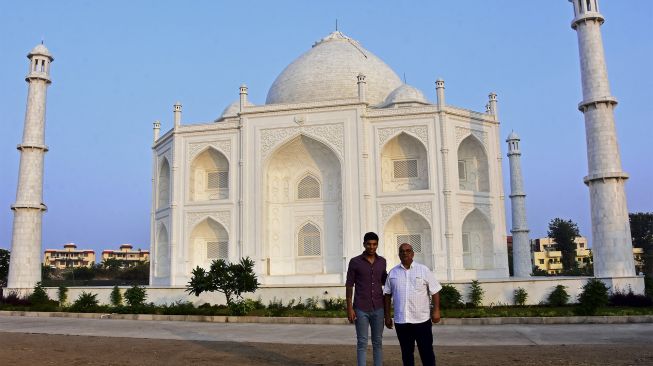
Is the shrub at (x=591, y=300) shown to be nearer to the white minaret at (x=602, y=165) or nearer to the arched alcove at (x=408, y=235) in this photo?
the white minaret at (x=602, y=165)

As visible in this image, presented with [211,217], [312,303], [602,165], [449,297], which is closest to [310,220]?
[211,217]

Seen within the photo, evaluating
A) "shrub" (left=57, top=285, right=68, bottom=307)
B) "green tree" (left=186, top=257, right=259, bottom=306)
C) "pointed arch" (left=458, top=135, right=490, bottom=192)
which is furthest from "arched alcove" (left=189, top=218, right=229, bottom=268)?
"pointed arch" (left=458, top=135, right=490, bottom=192)

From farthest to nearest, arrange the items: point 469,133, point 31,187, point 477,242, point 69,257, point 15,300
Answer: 1. point 69,257
2. point 477,242
3. point 469,133
4. point 31,187
5. point 15,300

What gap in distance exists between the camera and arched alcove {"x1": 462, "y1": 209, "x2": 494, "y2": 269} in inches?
898

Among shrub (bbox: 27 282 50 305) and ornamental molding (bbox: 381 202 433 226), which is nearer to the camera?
shrub (bbox: 27 282 50 305)

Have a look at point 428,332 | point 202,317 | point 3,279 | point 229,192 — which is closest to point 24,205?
point 229,192

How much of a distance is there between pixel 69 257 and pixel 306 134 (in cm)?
7511

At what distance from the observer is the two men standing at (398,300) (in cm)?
483

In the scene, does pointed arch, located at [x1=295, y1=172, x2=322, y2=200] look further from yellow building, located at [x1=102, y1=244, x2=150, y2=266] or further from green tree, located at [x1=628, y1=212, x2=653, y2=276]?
yellow building, located at [x1=102, y1=244, x2=150, y2=266]

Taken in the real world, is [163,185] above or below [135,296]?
above

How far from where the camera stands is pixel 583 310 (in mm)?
12391

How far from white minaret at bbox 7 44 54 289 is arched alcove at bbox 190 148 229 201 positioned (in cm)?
588

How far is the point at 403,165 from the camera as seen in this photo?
2366cm

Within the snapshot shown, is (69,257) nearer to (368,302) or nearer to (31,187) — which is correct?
(31,187)
